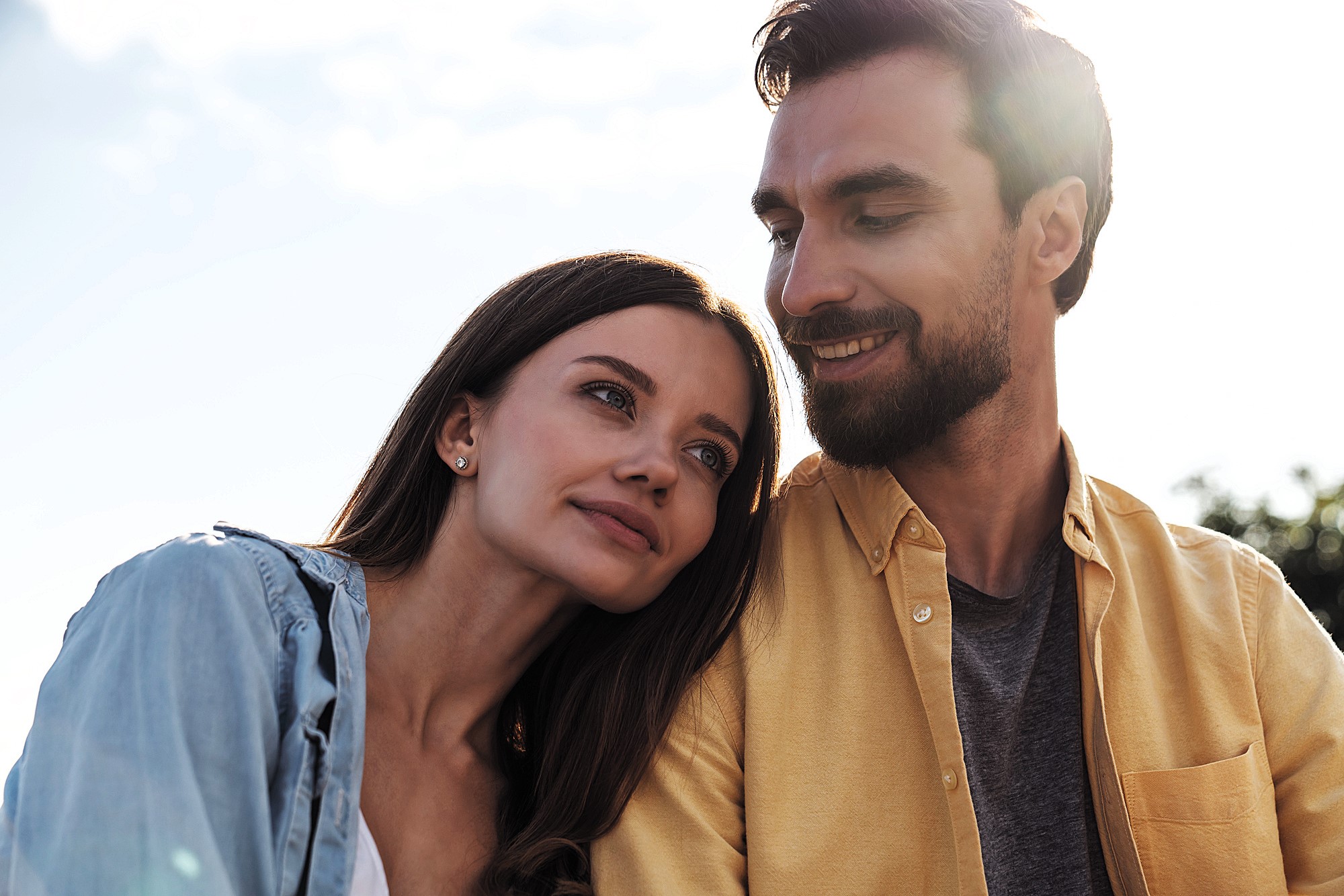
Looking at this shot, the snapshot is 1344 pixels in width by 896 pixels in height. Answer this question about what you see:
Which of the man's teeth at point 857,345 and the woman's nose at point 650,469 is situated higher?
the man's teeth at point 857,345

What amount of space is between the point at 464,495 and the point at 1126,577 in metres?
1.87

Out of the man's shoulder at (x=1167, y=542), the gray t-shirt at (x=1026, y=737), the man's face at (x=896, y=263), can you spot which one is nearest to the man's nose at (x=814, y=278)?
the man's face at (x=896, y=263)

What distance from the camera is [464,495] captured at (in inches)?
115

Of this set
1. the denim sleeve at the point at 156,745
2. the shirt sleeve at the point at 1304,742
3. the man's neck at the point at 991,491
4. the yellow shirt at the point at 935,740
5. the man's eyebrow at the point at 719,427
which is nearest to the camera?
the denim sleeve at the point at 156,745

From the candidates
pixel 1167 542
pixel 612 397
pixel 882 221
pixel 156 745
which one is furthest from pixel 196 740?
pixel 1167 542

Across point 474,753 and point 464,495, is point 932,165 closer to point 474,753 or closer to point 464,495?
point 464,495

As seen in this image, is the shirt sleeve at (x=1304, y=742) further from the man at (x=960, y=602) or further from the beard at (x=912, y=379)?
the beard at (x=912, y=379)

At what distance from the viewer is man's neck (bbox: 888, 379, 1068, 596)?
3014mm

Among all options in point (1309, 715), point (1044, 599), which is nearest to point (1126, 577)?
point (1044, 599)

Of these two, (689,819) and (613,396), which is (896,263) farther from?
(689,819)

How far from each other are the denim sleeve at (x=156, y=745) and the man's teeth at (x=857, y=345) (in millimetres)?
1639

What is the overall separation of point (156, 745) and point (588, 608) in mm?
1410

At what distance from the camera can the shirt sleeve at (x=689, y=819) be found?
2371 mm

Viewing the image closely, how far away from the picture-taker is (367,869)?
2.31 meters
